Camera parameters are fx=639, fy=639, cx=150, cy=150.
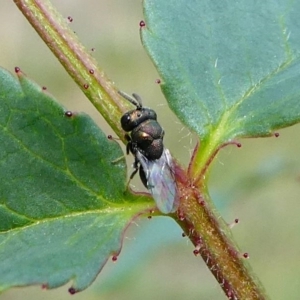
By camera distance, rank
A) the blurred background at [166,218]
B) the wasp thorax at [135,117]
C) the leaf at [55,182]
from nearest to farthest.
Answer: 1. the leaf at [55,182]
2. the wasp thorax at [135,117]
3. the blurred background at [166,218]

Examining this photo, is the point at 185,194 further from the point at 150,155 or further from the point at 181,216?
the point at 150,155

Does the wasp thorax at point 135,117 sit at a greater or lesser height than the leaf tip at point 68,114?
greater

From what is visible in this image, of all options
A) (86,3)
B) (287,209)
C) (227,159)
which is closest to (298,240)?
(287,209)

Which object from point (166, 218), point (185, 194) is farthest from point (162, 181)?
point (166, 218)

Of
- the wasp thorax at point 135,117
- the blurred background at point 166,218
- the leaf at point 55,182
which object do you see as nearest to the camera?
the leaf at point 55,182

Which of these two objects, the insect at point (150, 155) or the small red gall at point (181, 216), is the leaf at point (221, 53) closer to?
the insect at point (150, 155)

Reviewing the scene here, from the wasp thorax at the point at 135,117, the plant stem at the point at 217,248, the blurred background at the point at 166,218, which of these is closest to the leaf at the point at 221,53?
the wasp thorax at the point at 135,117
